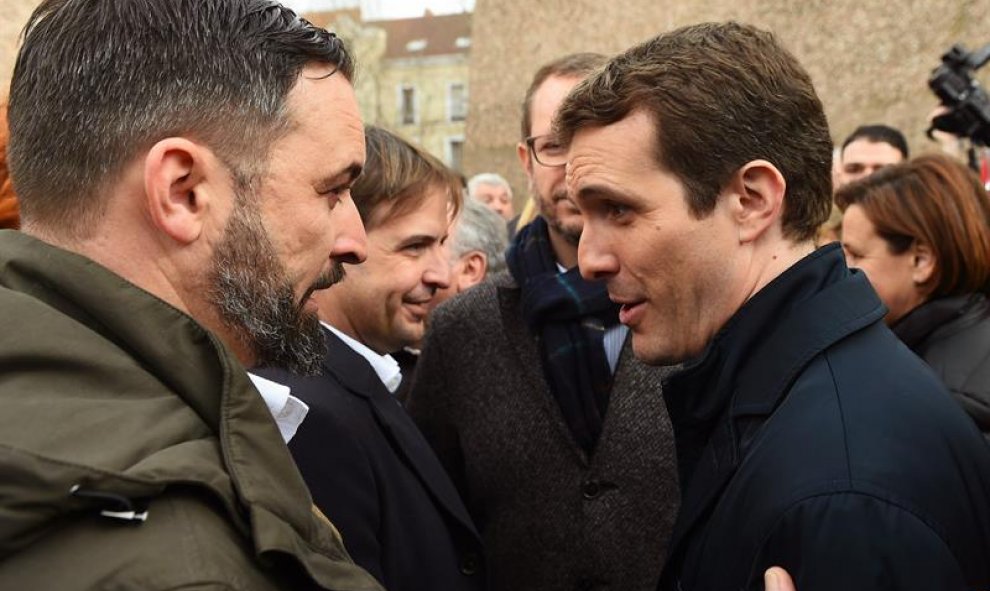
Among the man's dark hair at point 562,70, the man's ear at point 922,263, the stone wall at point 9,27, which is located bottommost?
the man's ear at point 922,263

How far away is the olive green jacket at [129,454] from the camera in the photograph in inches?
39.6

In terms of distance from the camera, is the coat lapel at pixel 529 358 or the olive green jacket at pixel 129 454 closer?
the olive green jacket at pixel 129 454

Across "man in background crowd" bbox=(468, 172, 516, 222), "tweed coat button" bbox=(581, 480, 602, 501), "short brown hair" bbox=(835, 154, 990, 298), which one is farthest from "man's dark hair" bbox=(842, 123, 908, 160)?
"tweed coat button" bbox=(581, 480, 602, 501)

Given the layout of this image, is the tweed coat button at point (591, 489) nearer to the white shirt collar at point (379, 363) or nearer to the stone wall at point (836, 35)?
the white shirt collar at point (379, 363)

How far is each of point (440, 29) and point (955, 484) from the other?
46228mm

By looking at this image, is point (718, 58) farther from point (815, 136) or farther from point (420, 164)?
point (420, 164)

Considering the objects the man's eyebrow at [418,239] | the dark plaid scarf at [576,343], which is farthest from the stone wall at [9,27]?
the dark plaid scarf at [576,343]

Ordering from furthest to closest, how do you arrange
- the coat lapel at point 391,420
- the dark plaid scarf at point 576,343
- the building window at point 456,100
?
the building window at point 456,100 < the dark plaid scarf at point 576,343 < the coat lapel at point 391,420

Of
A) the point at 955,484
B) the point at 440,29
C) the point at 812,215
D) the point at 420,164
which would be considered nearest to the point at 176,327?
the point at 955,484

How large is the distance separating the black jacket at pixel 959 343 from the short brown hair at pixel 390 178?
1.59 meters

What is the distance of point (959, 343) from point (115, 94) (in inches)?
104

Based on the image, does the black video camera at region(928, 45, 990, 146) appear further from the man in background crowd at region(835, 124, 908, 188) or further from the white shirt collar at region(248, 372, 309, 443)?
the white shirt collar at region(248, 372, 309, 443)

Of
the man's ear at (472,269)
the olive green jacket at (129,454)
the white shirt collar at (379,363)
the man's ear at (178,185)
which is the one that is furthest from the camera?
the man's ear at (472,269)

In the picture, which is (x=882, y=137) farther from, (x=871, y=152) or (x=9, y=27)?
(x=9, y=27)
